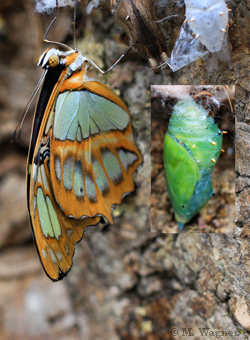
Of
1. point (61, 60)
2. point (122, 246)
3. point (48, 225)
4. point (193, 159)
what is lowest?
point (122, 246)

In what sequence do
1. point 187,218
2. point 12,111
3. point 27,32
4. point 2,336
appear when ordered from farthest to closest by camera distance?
point 2,336, point 12,111, point 27,32, point 187,218

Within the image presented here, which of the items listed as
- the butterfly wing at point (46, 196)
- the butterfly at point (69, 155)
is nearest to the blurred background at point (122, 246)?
the butterfly at point (69, 155)

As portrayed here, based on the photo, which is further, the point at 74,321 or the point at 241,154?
the point at 74,321

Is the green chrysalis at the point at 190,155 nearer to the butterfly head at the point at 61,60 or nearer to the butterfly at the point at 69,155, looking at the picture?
the butterfly at the point at 69,155

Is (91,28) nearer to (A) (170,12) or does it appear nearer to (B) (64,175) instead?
(A) (170,12)

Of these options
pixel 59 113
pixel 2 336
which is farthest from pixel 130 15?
pixel 2 336

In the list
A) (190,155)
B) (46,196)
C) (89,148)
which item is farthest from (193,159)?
(46,196)

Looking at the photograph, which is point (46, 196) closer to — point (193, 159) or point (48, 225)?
point (48, 225)
